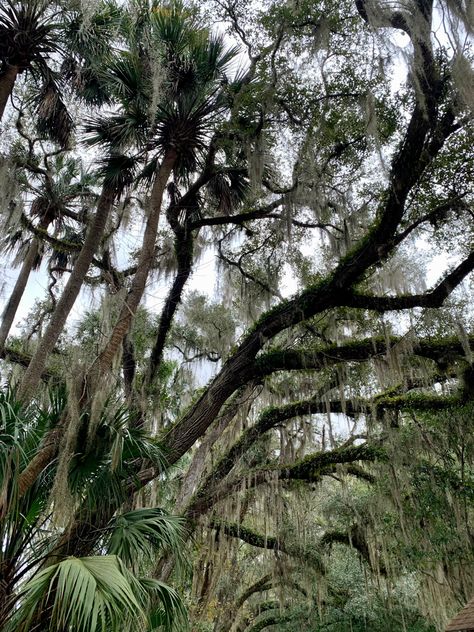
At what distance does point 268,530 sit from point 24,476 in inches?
241

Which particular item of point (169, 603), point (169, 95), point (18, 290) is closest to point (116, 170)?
point (169, 95)

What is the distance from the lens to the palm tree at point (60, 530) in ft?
9.18

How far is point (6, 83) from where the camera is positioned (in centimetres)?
565

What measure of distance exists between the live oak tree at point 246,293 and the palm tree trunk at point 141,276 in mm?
28

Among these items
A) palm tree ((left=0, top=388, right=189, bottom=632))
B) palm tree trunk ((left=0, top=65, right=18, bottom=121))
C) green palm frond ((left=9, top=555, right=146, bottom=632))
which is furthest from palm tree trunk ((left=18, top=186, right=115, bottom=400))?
green palm frond ((left=9, top=555, right=146, bottom=632))

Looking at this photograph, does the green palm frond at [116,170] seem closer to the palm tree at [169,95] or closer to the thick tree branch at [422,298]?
the palm tree at [169,95]

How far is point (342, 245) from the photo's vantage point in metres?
6.83

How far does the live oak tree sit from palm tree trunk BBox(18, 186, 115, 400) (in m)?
0.03

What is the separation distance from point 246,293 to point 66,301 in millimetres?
2843

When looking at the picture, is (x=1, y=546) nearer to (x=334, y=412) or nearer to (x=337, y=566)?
(x=334, y=412)

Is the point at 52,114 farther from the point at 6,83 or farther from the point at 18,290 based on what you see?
the point at 18,290

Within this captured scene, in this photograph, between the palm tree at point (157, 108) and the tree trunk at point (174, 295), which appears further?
the tree trunk at point (174, 295)

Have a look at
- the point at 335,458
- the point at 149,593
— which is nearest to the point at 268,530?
the point at 335,458

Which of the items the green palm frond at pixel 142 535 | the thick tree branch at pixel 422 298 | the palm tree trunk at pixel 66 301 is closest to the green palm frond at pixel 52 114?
the palm tree trunk at pixel 66 301
